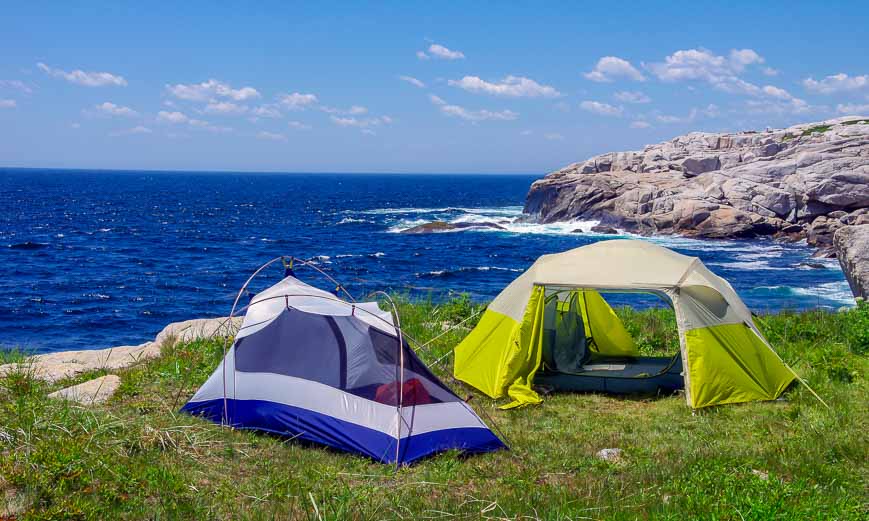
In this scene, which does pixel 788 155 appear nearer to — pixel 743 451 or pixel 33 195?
pixel 743 451

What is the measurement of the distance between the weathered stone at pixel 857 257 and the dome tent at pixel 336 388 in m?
11.0

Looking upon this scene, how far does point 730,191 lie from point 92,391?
48448mm

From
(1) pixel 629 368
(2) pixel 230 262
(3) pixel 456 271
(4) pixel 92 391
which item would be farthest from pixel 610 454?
(2) pixel 230 262

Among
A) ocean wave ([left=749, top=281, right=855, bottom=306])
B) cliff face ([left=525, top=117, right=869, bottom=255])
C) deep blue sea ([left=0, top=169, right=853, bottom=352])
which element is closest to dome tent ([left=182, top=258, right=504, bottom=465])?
deep blue sea ([left=0, top=169, right=853, bottom=352])

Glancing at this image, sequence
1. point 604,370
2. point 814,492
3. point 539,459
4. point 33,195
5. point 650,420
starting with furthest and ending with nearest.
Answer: point 33,195
point 604,370
point 650,420
point 539,459
point 814,492

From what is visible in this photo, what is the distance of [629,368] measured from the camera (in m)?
11.6

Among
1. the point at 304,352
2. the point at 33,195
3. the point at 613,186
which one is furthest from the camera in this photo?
the point at 33,195

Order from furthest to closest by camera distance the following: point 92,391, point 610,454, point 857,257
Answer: point 857,257 → point 92,391 → point 610,454

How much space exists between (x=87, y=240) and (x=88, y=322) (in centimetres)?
2772

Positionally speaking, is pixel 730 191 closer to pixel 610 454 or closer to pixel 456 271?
pixel 456 271

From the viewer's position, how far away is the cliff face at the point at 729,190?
4572 cm

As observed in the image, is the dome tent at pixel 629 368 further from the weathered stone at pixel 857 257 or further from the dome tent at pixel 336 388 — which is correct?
the weathered stone at pixel 857 257

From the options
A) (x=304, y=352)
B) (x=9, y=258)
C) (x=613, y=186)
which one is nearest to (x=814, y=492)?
(x=304, y=352)

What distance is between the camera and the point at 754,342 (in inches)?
403
